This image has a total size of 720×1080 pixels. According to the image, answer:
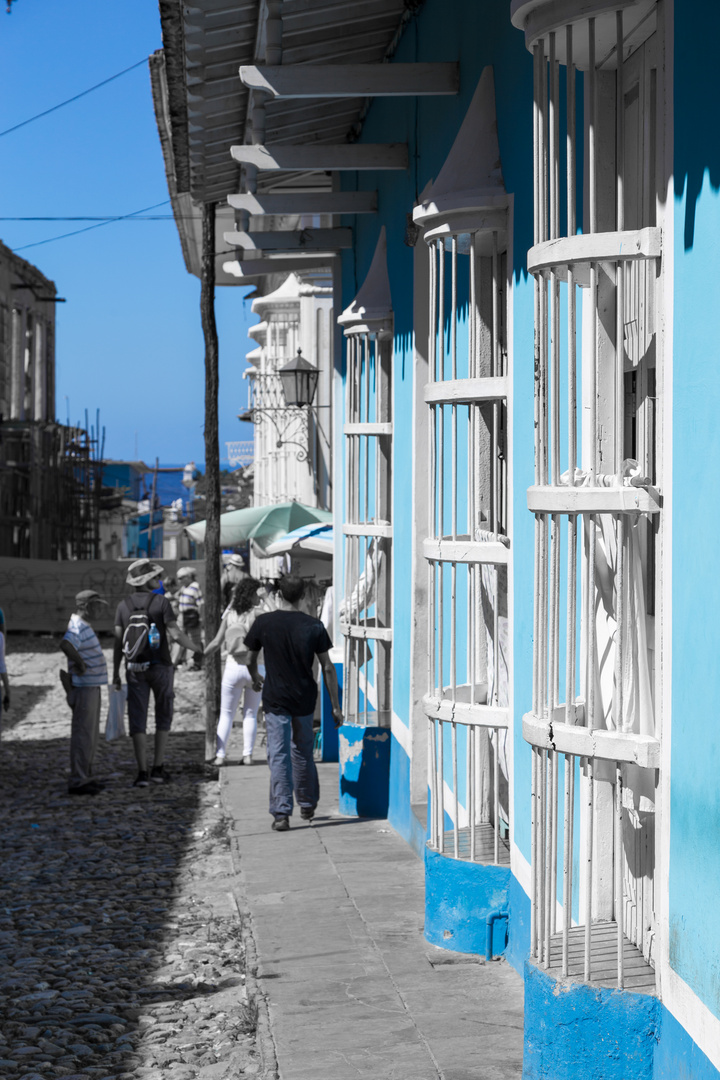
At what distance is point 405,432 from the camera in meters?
8.14

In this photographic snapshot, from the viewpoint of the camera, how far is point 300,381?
1454cm

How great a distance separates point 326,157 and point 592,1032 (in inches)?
229

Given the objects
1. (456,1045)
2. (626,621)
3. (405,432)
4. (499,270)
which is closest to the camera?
(626,621)

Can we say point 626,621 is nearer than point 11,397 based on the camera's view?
Yes

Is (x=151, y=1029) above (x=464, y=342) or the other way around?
the other way around

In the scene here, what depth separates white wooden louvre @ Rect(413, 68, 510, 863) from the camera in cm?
539

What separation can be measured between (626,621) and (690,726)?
0.39m

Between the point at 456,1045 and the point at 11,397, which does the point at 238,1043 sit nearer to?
the point at 456,1045

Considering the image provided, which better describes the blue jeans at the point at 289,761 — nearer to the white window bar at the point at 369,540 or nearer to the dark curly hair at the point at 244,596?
the white window bar at the point at 369,540

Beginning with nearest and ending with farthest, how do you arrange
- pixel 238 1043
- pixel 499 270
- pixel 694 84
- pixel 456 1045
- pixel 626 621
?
pixel 694 84 → pixel 626 621 → pixel 456 1045 → pixel 238 1043 → pixel 499 270

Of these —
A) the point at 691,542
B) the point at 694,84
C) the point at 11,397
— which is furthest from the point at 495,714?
the point at 11,397

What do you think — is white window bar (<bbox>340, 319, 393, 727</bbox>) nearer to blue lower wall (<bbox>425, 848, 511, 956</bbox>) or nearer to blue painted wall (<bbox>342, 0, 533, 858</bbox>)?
blue painted wall (<bbox>342, 0, 533, 858</bbox>)

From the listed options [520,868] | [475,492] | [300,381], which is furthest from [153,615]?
[520,868]

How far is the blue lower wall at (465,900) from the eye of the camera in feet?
17.7
